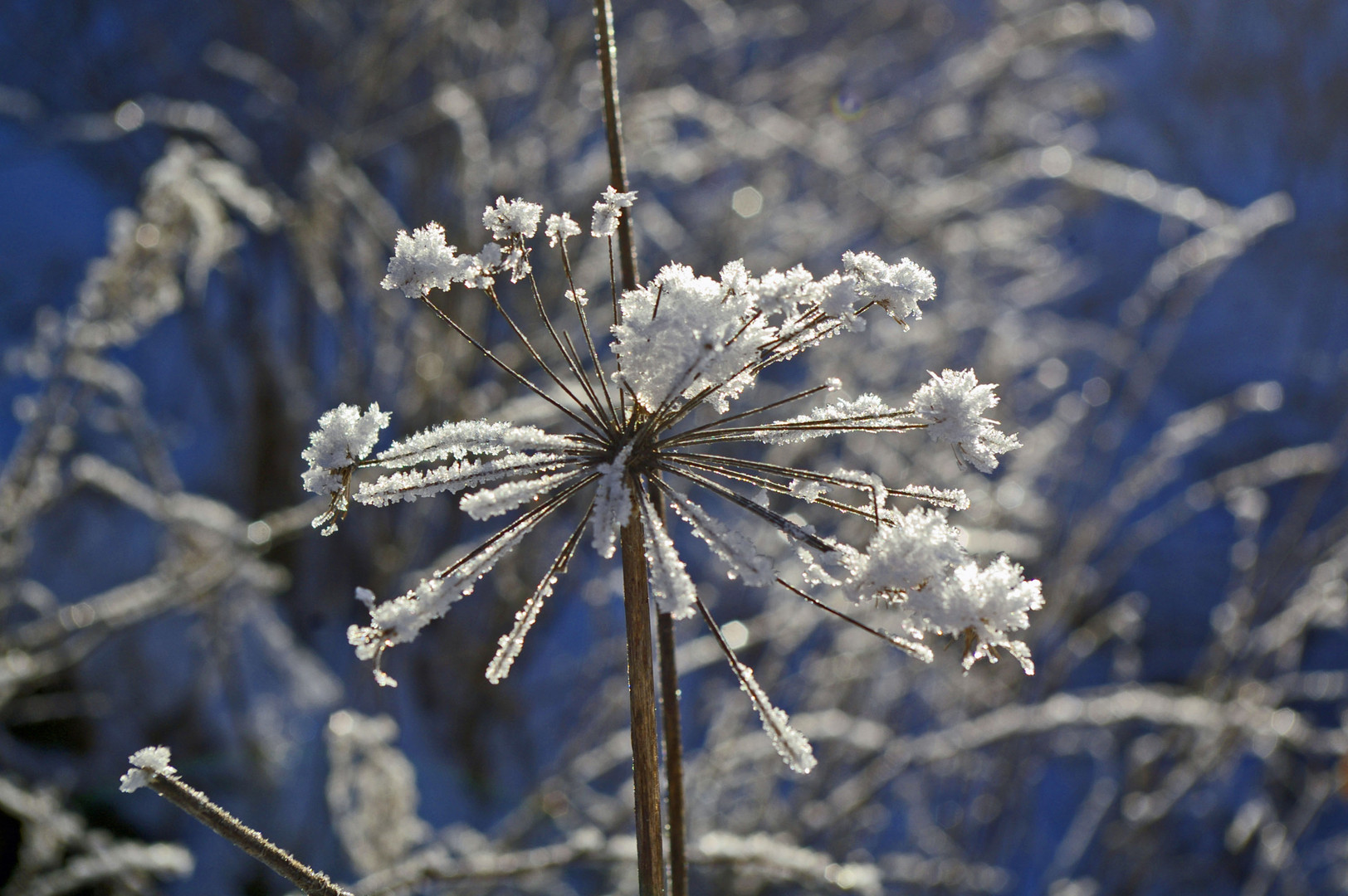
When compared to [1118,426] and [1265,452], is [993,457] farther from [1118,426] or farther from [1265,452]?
[1265,452]

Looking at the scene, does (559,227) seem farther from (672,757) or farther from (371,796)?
(371,796)

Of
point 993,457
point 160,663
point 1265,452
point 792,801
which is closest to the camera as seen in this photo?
point 993,457

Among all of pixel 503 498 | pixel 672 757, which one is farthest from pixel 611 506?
pixel 672 757

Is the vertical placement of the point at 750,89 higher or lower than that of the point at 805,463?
higher

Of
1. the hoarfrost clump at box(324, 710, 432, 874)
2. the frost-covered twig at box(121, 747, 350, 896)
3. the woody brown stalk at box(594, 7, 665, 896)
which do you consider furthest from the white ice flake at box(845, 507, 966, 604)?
the hoarfrost clump at box(324, 710, 432, 874)

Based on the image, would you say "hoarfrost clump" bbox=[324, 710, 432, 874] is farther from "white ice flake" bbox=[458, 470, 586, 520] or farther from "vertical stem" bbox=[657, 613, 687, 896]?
"white ice flake" bbox=[458, 470, 586, 520]

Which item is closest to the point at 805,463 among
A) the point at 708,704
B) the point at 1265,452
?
the point at 708,704
